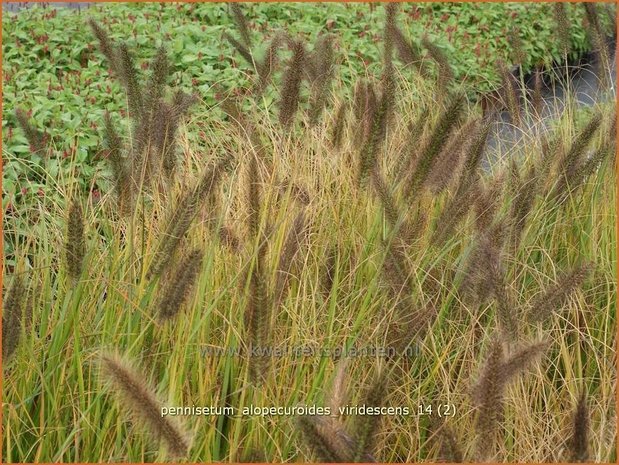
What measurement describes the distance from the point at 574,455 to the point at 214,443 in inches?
32.6

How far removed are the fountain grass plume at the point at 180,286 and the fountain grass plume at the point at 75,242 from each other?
0.91ft

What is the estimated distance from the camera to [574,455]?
1669mm

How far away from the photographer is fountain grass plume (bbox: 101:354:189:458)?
172 cm

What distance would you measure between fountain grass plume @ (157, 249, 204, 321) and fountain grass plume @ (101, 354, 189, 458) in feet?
0.99

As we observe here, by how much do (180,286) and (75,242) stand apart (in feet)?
1.06

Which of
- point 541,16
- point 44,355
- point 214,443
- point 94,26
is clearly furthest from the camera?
point 541,16

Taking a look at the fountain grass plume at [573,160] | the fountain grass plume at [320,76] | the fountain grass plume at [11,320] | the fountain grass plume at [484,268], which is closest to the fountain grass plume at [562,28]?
the fountain grass plume at [573,160]

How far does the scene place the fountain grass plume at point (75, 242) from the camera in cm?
215

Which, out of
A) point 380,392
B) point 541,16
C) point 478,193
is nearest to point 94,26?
point 478,193

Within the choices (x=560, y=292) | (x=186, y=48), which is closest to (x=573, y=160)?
(x=560, y=292)

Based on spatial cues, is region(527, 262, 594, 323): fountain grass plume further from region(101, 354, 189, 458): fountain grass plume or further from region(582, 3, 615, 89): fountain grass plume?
region(582, 3, 615, 89): fountain grass plume

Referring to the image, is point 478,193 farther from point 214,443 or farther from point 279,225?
point 214,443

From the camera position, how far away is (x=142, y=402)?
5.64ft

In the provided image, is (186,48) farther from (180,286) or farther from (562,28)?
(180,286)
